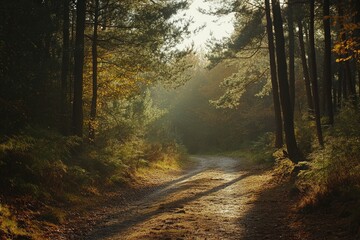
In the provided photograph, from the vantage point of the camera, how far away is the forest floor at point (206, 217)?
7.16 m

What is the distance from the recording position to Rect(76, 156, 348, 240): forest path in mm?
7184

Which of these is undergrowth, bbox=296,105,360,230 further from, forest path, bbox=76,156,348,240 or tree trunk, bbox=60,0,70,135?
tree trunk, bbox=60,0,70,135

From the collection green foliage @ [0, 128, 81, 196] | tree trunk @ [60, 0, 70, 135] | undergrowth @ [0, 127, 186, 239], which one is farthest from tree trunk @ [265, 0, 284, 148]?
green foliage @ [0, 128, 81, 196]

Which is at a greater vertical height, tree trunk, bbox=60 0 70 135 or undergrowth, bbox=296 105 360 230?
tree trunk, bbox=60 0 70 135

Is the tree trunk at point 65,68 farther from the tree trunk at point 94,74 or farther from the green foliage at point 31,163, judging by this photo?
the green foliage at point 31,163

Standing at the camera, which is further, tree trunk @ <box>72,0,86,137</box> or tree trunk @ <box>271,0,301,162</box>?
tree trunk @ <box>72,0,86,137</box>

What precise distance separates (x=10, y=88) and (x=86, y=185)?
12.5 feet

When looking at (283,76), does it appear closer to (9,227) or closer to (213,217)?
(213,217)

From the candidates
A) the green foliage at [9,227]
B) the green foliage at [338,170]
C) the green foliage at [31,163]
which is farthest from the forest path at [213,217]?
the green foliage at [31,163]

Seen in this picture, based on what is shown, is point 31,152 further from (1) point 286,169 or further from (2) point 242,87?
(2) point 242,87

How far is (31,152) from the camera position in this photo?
10086 mm

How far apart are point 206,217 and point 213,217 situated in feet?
Answer: 0.56

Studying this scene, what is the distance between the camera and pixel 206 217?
28.6ft

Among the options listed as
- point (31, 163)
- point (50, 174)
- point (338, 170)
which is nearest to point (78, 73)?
point (50, 174)
